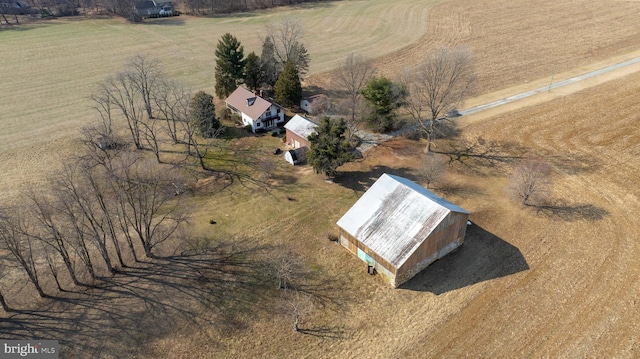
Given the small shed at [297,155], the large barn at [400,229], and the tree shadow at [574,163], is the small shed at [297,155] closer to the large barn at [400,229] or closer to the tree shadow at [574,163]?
the large barn at [400,229]

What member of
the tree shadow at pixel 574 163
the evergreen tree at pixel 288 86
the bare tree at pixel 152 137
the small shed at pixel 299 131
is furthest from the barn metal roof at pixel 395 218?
the evergreen tree at pixel 288 86

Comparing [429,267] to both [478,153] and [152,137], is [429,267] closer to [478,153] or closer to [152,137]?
[478,153]

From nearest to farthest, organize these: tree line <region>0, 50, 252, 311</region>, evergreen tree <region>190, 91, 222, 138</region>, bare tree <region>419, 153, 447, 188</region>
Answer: tree line <region>0, 50, 252, 311</region> → bare tree <region>419, 153, 447, 188</region> → evergreen tree <region>190, 91, 222, 138</region>

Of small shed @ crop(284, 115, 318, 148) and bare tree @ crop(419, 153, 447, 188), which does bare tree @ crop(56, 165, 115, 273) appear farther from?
bare tree @ crop(419, 153, 447, 188)

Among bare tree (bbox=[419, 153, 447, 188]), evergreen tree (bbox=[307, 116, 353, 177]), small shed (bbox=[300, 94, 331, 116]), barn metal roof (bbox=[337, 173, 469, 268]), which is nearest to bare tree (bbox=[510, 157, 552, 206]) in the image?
bare tree (bbox=[419, 153, 447, 188])

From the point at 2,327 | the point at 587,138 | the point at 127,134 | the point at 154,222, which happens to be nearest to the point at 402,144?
the point at 587,138

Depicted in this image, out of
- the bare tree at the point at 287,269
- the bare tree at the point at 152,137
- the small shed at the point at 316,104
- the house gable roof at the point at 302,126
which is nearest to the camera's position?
the bare tree at the point at 287,269
